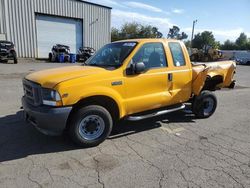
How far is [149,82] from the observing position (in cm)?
502

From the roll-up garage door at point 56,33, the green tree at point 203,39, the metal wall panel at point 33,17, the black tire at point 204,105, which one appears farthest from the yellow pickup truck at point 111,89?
the green tree at point 203,39

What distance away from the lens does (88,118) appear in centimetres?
443

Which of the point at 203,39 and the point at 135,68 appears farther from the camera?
the point at 203,39

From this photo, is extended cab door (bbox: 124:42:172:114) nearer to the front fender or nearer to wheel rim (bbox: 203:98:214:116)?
the front fender

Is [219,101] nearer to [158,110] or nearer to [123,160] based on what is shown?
[158,110]

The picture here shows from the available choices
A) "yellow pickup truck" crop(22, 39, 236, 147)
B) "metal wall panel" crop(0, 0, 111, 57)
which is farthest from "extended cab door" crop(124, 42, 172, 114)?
"metal wall panel" crop(0, 0, 111, 57)

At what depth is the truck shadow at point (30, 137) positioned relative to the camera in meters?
4.24

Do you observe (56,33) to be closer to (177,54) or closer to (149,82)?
(177,54)

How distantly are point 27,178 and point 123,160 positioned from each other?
145cm

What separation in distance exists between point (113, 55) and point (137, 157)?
85.4 inches

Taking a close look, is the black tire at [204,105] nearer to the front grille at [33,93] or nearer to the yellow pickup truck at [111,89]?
the yellow pickup truck at [111,89]

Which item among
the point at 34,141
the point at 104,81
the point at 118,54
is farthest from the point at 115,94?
the point at 34,141

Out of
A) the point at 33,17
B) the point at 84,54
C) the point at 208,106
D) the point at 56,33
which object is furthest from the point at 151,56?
the point at 56,33

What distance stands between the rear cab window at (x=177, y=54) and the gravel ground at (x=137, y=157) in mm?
1457
